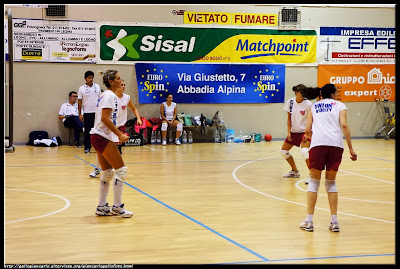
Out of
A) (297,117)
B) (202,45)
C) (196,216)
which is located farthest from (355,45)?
(196,216)

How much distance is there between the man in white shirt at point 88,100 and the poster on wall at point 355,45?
873cm

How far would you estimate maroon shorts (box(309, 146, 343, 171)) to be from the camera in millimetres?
6547

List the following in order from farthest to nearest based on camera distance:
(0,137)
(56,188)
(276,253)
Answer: (56,188) < (276,253) < (0,137)

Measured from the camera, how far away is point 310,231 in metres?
6.55

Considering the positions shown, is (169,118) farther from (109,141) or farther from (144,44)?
(109,141)

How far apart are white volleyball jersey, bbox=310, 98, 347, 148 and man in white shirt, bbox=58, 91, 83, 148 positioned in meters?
11.1

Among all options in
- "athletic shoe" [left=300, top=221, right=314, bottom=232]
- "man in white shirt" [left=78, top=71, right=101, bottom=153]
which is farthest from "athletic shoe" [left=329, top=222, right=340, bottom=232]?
"man in white shirt" [left=78, top=71, right=101, bottom=153]

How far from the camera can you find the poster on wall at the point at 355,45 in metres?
19.5

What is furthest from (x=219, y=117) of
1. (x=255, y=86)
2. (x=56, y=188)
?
(x=56, y=188)

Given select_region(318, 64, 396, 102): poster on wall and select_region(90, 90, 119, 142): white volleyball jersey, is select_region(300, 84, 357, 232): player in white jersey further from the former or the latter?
select_region(318, 64, 396, 102): poster on wall

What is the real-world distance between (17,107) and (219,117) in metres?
6.44

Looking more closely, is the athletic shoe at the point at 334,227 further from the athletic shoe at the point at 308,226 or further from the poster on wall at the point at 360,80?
the poster on wall at the point at 360,80
